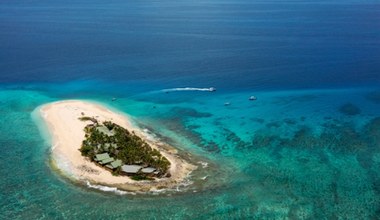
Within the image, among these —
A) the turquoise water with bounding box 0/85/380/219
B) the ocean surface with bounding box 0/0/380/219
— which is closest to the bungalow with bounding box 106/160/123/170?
the ocean surface with bounding box 0/0/380/219

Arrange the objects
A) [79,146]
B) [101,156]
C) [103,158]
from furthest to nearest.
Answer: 1. [79,146]
2. [101,156]
3. [103,158]

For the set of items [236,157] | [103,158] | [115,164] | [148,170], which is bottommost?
[236,157]

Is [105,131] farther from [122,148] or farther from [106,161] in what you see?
[106,161]

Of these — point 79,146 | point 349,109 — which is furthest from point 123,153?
point 349,109

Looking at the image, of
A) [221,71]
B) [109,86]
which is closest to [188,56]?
[221,71]

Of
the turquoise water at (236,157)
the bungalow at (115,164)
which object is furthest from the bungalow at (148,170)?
the turquoise water at (236,157)

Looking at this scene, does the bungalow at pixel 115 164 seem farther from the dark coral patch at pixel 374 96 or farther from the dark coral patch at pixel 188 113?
the dark coral patch at pixel 374 96
